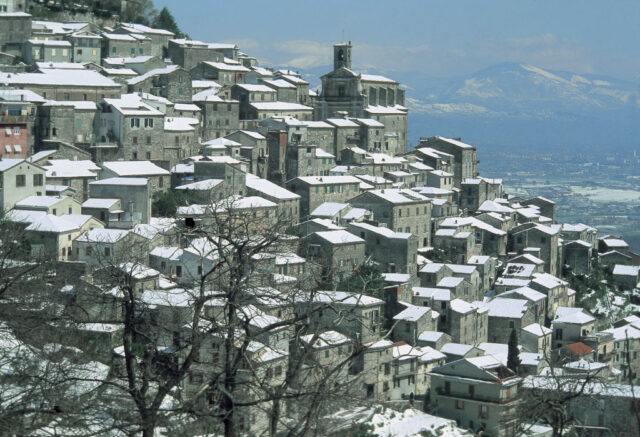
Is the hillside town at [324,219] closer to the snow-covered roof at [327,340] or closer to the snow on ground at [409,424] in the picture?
the snow on ground at [409,424]

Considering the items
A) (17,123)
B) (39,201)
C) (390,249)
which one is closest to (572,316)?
(390,249)

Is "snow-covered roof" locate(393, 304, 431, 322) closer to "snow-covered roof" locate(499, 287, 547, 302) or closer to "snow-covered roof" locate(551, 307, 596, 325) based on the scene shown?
"snow-covered roof" locate(499, 287, 547, 302)

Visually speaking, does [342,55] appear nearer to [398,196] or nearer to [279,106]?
[279,106]

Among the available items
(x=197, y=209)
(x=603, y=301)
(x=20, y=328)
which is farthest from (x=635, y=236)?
(x=20, y=328)

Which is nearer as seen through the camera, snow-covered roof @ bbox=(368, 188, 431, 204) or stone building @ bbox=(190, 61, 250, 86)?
snow-covered roof @ bbox=(368, 188, 431, 204)

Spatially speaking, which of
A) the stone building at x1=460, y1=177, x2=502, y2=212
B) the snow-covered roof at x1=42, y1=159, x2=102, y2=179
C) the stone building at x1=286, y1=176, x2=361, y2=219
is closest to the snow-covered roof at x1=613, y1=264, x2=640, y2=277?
the stone building at x1=460, y1=177, x2=502, y2=212

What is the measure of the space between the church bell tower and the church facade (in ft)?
5.50

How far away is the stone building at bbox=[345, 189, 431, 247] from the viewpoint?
60594mm

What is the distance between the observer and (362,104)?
80.7 meters

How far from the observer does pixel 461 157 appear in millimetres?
79125

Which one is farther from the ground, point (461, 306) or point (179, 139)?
point (179, 139)

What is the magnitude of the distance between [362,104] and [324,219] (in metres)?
24.0

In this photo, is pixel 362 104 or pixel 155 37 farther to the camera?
pixel 155 37

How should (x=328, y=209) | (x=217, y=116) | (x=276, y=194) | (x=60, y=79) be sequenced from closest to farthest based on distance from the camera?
(x=276, y=194)
(x=328, y=209)
(x=60, y=79)
(x=217, y=116)
